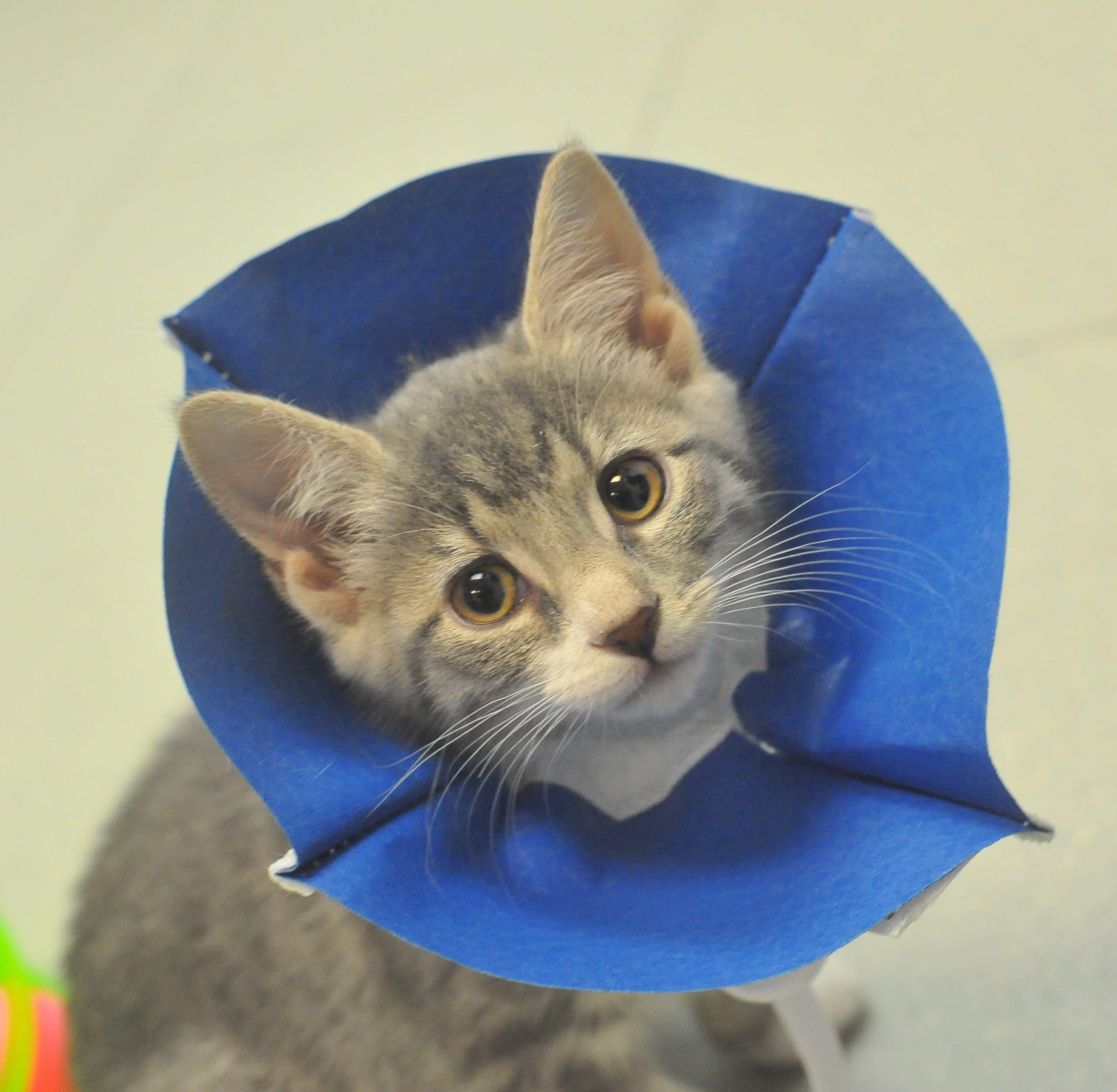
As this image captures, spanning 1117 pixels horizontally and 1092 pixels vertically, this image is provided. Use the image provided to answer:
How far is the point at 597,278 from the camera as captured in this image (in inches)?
36.6

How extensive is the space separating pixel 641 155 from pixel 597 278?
122 cm

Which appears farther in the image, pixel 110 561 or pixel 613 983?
pixel 110 561

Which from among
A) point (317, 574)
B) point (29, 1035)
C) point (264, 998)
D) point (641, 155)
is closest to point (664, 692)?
point (317, 574)

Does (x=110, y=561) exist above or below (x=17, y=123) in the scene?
below

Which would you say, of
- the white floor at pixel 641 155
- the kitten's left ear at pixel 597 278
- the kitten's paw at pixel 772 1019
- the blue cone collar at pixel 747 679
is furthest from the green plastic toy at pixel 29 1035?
the kitten's left ear at pixel 597 278

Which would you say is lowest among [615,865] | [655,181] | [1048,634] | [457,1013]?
[457,1013]

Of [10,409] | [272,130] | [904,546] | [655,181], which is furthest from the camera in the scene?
[272,130]

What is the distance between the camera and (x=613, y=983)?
0.67 m

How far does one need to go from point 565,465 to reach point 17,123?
257 centimetres

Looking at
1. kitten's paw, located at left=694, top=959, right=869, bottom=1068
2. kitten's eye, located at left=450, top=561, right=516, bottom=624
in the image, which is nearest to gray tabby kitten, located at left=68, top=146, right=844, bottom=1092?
kitten's eye, located at left=450, top=561, right=516, bottom=624

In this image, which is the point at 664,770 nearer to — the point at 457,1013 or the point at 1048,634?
the point at 457,1013

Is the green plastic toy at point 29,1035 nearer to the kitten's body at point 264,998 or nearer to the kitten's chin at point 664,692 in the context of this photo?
the kitten's body at point 264,998

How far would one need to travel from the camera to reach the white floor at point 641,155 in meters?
1.21

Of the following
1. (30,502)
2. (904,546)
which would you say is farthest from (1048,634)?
(30,502)
